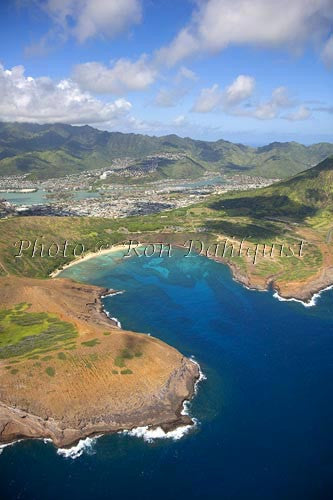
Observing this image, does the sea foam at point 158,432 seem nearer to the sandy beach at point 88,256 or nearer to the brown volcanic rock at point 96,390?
the brown volcanic rock at point 96,390

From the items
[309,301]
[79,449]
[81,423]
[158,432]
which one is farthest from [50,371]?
[309,301]

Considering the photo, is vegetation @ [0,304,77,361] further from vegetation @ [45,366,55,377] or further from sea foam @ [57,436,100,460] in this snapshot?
sea foam @ [57,436,100,460]

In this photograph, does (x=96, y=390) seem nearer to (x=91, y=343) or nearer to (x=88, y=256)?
(x=91, y=343)

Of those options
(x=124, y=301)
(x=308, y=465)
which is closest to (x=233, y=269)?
(x=124, y=301)

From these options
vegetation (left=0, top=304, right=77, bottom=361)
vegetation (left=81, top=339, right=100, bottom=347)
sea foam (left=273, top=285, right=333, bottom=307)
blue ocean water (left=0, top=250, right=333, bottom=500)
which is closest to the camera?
blue ocean water (left=0, top=250, right=333, bottom=500)

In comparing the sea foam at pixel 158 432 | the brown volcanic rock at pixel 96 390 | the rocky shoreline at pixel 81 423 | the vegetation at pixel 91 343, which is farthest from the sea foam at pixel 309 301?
the sea foam at pixel 158 432

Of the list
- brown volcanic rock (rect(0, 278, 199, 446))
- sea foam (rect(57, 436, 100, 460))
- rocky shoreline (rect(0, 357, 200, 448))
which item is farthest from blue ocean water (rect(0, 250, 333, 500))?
brown volcanic rock (rect(0, 278, 199, 446))

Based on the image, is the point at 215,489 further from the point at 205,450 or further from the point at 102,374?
the point at 102,374

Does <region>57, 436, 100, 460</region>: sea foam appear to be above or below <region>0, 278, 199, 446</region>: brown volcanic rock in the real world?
below
